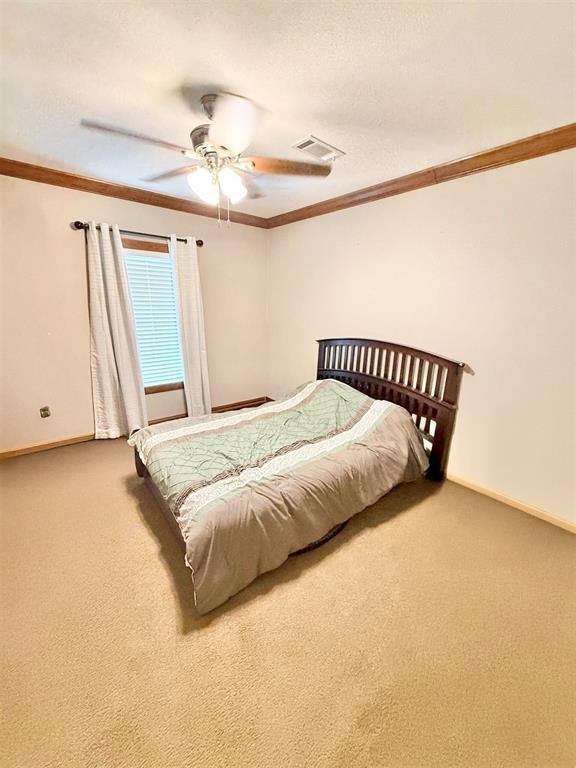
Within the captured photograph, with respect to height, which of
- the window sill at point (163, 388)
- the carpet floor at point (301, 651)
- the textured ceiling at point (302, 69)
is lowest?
the carpet floor at point (301, 651)

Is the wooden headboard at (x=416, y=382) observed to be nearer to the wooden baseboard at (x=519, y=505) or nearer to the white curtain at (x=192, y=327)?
the wooden baseboard at (x=519, y=505)

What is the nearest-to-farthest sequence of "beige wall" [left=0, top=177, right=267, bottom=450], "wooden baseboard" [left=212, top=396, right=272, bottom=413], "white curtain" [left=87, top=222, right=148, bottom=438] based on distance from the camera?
1. "beige wall" [left=0, top=177, right=267, bottom=450]
2. "white curtain" [left=87, top=222, right=148, bottom=438]
3. "wooden baseboard" [left=212, top=396, right=272, bottom=413]

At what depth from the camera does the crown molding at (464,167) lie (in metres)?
2.01

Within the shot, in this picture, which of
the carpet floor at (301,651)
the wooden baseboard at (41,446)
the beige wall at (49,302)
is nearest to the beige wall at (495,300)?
the carpet floor at (301,651)

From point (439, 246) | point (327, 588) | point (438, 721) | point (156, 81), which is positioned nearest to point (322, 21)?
point (156, 81)

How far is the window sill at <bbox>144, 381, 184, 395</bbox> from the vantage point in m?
3.71

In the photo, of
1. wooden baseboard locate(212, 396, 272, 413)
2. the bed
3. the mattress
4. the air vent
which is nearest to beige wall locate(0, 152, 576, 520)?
the bed

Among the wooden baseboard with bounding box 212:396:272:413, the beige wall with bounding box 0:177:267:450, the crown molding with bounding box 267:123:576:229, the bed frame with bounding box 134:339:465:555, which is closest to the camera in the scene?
the crown molding with bounding box 267:123:576:229

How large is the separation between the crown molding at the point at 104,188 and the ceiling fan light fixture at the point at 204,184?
167 centimetres

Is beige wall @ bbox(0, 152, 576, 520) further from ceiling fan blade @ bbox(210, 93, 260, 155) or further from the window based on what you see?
ceiling fan blade @ bbox(210, 93, 260, 155)

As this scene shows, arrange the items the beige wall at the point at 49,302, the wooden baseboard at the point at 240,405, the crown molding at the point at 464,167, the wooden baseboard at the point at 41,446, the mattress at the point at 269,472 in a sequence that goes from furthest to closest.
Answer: the wooden baseboard at the point at 240,405, the wooden baseboard at the point at 41,446, the beige wall at the point at 49,302, the crown molding at the point at 464,167, the mattress at the point at 269,472

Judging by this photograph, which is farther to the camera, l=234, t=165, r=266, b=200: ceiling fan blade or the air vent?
l=234, t=165, r=266, b=200: ceiling fan blade

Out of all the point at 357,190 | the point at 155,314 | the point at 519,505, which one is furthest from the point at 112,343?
the point at 519,505

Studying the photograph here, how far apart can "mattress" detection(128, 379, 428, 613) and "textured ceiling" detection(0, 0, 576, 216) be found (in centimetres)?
190
